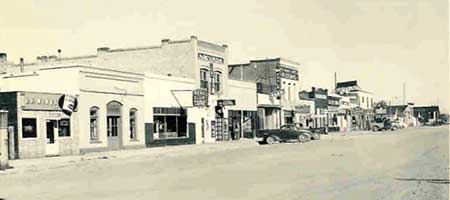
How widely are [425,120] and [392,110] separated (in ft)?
95.7

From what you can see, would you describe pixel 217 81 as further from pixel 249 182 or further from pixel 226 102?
pixel 249 182

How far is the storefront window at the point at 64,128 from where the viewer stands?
34219mm

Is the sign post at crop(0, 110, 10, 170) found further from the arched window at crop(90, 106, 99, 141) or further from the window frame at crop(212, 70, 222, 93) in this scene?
the window frame at crop(212, 70, 222, 93)

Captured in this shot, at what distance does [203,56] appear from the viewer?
5200cm

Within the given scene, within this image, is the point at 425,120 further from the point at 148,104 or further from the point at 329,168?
the point at 329,168

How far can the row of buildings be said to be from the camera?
33312mm

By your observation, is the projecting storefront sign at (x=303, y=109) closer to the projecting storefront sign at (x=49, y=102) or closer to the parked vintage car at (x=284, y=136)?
the parked vintage car at (x=284, y=136)

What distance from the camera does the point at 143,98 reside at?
42.6 metres

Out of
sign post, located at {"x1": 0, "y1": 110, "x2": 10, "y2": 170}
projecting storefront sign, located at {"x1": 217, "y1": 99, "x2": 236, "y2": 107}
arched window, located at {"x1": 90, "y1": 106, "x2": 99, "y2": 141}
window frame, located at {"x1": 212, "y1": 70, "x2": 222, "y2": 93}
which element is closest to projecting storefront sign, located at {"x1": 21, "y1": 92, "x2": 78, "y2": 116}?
arched window, located at {"x1": 90, "y1": 106, "x2": 99, "y2": 141}

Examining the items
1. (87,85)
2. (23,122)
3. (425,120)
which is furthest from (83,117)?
(425,120)

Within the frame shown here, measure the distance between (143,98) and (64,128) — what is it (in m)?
8.74

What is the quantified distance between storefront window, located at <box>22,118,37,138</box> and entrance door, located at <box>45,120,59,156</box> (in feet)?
3.32

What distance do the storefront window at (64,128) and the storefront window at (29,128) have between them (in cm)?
196

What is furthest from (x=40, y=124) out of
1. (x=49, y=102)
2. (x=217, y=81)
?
(x=217, y=81)
